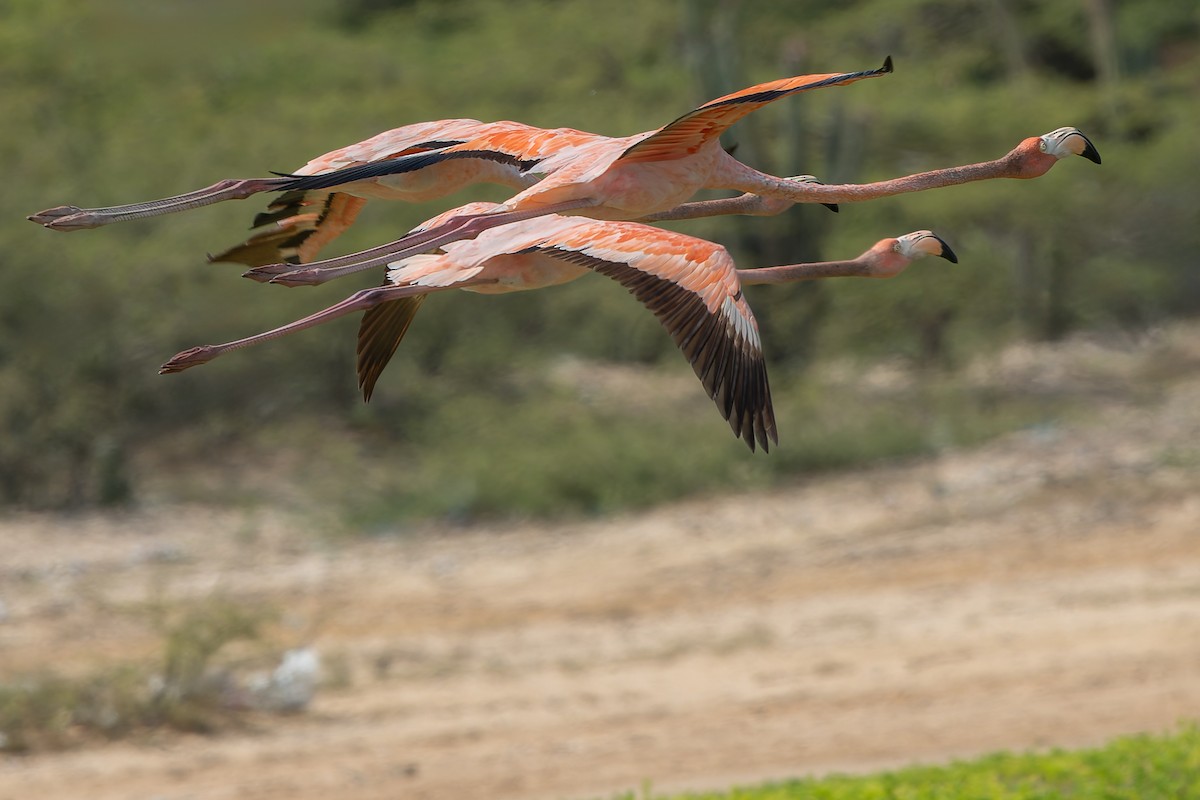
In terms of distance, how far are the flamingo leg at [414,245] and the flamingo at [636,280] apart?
0.02m

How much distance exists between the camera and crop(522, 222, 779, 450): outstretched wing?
2625 mm

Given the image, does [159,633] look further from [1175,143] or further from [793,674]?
[1175,143]

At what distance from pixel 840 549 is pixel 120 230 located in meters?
7.13

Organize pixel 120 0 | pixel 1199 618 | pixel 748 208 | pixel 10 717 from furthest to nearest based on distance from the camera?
pixel 120 0, pixel 1199 618, pixel 10 717, pixel 748 208

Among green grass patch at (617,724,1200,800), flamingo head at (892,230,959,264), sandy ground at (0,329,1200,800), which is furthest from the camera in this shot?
sandy ground at (0,329,1200,800)

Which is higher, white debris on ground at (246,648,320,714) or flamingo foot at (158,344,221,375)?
flamingo foot at (158,344,221,375)

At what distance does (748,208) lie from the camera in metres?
3.21

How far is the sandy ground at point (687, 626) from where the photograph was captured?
7715mm

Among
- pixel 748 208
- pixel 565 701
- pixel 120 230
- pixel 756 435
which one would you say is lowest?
pixel 565 701

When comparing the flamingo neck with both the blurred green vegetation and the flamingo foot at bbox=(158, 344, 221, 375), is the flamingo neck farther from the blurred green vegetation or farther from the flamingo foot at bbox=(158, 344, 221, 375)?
the blurred green vegetation

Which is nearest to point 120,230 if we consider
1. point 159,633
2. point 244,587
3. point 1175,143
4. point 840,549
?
point 244,587

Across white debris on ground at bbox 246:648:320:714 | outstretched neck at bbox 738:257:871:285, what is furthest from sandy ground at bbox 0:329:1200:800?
outstretched neck at bbox 738:257:871:285

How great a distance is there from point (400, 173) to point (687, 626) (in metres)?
7.22

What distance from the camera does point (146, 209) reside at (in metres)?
2.83
